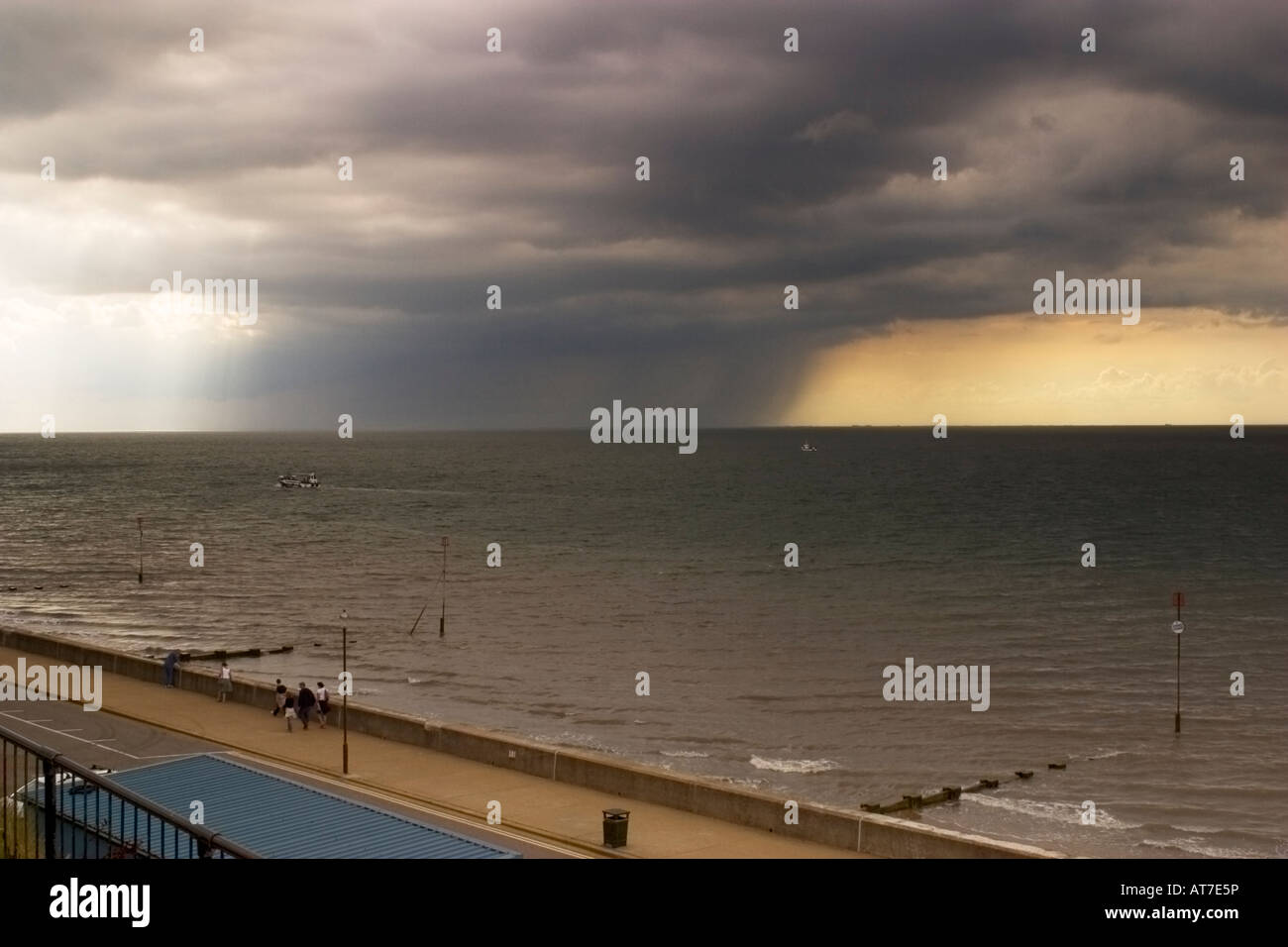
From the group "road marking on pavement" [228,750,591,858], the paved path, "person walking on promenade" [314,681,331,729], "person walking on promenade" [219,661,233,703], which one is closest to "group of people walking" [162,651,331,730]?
"person walking on promenade" [314,681,331,729]

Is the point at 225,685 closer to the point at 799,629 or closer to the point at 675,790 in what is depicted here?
the point at 675,790

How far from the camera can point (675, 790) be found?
25.0 metres

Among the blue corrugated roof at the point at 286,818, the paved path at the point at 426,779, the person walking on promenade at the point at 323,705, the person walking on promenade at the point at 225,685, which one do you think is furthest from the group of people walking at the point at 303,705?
the blue corrugated roof at the point at 286,818

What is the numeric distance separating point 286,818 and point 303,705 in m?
11.7

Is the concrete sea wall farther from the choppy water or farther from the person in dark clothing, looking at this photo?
the choppy water

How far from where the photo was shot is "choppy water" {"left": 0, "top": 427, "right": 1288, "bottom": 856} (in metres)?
34.9

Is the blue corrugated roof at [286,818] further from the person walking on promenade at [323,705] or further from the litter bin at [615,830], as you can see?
the person walking on promenade at [323,705]

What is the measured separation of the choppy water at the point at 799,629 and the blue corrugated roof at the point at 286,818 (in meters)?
14.1

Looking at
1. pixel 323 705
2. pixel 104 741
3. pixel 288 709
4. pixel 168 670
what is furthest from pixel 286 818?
pixel 168 670

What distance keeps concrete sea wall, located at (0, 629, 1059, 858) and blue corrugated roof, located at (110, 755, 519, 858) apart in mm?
5948

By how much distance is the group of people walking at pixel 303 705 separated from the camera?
1271 inches

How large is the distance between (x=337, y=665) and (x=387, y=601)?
20658 millimetres
